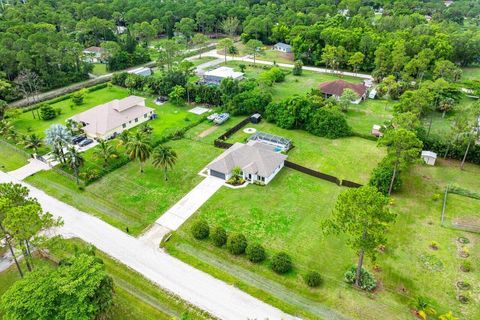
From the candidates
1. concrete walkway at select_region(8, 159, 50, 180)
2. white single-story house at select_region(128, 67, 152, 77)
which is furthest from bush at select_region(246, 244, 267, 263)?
white single-story house at select_region(128, 67, 152, 77)

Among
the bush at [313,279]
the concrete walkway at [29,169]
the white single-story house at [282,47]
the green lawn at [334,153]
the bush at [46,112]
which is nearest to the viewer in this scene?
the bush at [313,279]

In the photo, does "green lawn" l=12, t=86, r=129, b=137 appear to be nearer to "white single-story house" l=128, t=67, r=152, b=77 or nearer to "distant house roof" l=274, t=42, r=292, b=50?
"white single-story house" l=128, t=67, r=152, b=77

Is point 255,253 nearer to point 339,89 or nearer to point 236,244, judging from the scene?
point 236,244

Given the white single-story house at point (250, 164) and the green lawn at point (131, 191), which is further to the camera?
the white single-story house at point (250, 164)

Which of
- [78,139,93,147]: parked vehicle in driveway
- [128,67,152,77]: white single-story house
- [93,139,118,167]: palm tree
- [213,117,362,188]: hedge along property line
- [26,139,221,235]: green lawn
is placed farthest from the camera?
[128,67,152,77]: white single-story house

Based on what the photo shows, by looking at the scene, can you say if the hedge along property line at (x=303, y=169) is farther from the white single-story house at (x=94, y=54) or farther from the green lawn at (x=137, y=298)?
the white single-story house at (x=94, y=54)

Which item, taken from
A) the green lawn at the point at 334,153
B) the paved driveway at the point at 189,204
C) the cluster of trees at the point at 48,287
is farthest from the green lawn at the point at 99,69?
the cluster of trees at the point at 48,287

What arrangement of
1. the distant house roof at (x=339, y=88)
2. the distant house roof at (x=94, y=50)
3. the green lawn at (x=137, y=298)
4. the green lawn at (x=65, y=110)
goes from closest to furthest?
1. the green lawn at (x=137, y=298)
2. the green lawn at (x=65, y=110)
3. the distant house roof at (x=339, y=88)
4. the distant house roof at (x=94, y=50)
